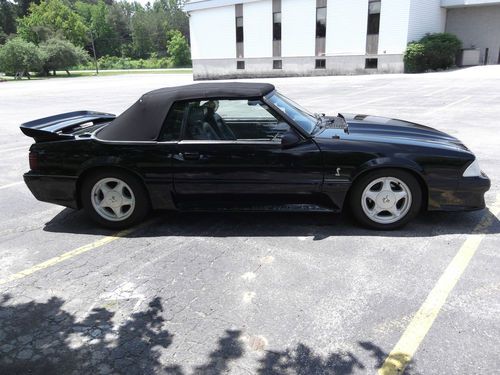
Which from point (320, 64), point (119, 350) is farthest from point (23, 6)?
point (119, 350)

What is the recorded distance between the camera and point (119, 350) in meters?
2.73

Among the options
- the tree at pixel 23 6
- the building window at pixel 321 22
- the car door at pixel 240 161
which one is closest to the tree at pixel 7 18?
the tree at pixel 23 6

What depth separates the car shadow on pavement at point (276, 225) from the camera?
4.33 meters

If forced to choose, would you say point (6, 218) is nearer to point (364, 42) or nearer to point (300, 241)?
point (300, 241)

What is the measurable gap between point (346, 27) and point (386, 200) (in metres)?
32.3

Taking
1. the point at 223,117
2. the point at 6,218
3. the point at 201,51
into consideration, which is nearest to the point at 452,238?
the point at 223,117

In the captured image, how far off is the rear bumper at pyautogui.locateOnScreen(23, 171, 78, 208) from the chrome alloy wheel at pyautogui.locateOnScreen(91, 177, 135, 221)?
23cm

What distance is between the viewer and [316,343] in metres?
2.72

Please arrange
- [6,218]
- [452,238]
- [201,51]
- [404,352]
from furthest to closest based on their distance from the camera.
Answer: [201,51]
[6,218]
[452,238]
[404,352]

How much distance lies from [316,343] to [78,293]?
188 cm

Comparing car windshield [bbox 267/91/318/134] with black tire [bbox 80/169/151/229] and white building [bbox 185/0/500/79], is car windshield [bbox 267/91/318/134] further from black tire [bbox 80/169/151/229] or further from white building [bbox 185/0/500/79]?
white building [bbox 185/0/500/79]

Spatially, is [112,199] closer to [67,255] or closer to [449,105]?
[67,255]

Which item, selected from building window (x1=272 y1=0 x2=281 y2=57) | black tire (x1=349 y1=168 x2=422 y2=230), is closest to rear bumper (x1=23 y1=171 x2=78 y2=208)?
black tire (x1=349 y1=168 x2=422 y2=230)

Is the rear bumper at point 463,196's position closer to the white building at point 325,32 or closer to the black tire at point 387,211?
the black tire at point 387,211
